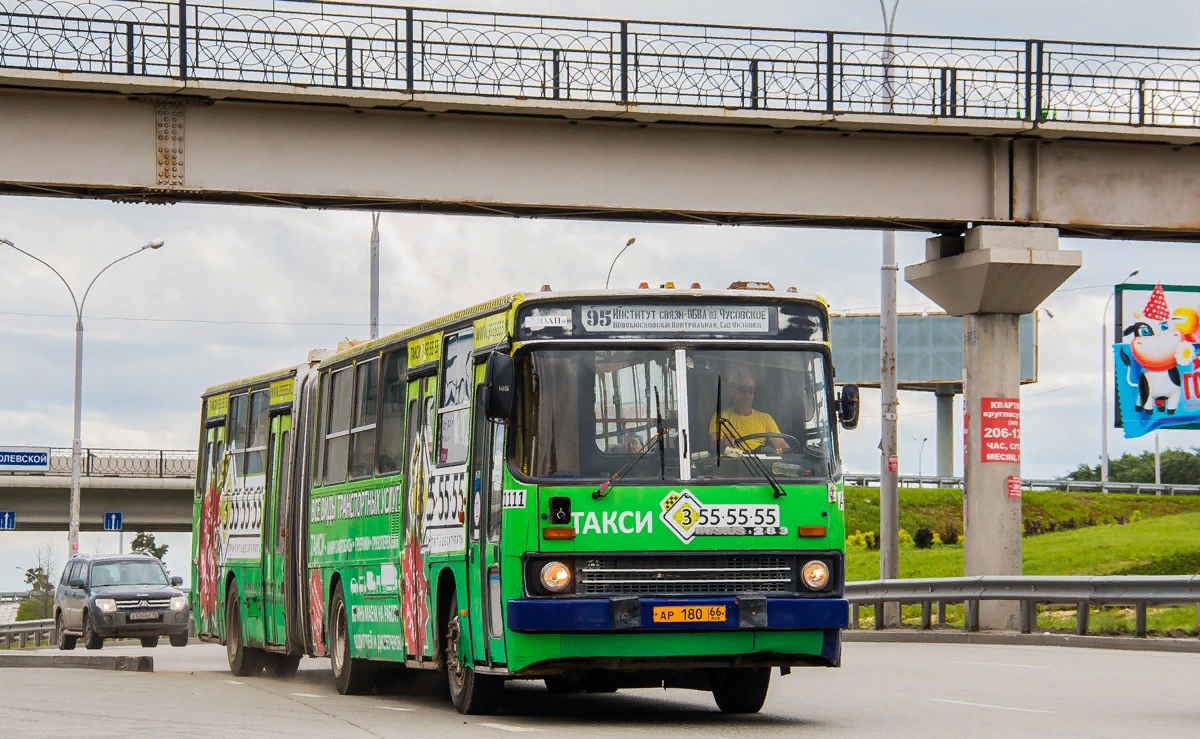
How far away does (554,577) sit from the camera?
13008 mm

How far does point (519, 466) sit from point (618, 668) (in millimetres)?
1479

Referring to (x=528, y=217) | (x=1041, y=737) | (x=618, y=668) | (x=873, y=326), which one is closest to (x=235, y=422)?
(x=528, y=217)

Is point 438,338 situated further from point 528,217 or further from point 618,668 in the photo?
point 528,217

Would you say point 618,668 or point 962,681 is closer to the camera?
point 618,668

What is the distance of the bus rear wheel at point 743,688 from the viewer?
1440cm

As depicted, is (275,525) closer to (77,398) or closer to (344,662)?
(344,662)

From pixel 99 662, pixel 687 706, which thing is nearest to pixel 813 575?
pixel 687 706

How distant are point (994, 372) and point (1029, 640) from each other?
5.14m

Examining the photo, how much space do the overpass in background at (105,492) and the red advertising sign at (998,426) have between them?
36073 millimetres

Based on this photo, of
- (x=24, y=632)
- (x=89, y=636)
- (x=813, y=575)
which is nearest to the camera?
(x=813, y=575)

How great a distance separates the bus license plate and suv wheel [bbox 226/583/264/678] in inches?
378

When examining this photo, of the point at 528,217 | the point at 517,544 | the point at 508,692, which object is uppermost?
the point at 528,217

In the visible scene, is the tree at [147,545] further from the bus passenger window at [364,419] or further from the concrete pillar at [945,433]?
the bus passenger window at [364,419]

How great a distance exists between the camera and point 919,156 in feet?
94.2
